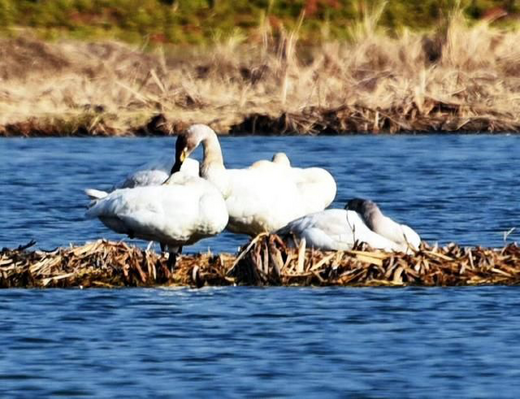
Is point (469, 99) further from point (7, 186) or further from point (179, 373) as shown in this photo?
point (179, 373)

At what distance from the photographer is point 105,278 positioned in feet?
45.2

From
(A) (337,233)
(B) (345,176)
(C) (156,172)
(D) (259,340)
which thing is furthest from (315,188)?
(B) (345,176)

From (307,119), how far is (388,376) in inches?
866

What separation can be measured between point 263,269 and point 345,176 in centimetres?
1275

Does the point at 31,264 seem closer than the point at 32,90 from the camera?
Yes

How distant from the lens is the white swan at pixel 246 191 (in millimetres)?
14617

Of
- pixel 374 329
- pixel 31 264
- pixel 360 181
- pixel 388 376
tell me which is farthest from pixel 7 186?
pixel 388 376

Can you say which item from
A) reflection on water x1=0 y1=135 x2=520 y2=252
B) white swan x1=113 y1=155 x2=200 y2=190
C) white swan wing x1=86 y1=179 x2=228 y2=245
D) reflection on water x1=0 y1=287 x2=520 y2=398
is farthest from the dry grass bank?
reflection on water x1=0 y1=287 x2=520 y2=398

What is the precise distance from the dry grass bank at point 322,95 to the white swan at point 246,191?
1655cm

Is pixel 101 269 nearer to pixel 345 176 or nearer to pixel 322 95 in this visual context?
pixel 345 176

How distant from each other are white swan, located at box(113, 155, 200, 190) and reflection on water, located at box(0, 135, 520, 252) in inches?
61.7

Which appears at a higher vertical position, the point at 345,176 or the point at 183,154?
the point at 183,154

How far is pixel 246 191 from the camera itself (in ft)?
48.2

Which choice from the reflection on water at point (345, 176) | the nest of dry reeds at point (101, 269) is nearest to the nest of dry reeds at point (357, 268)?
the nest of dry reeds at point (101, 269)
